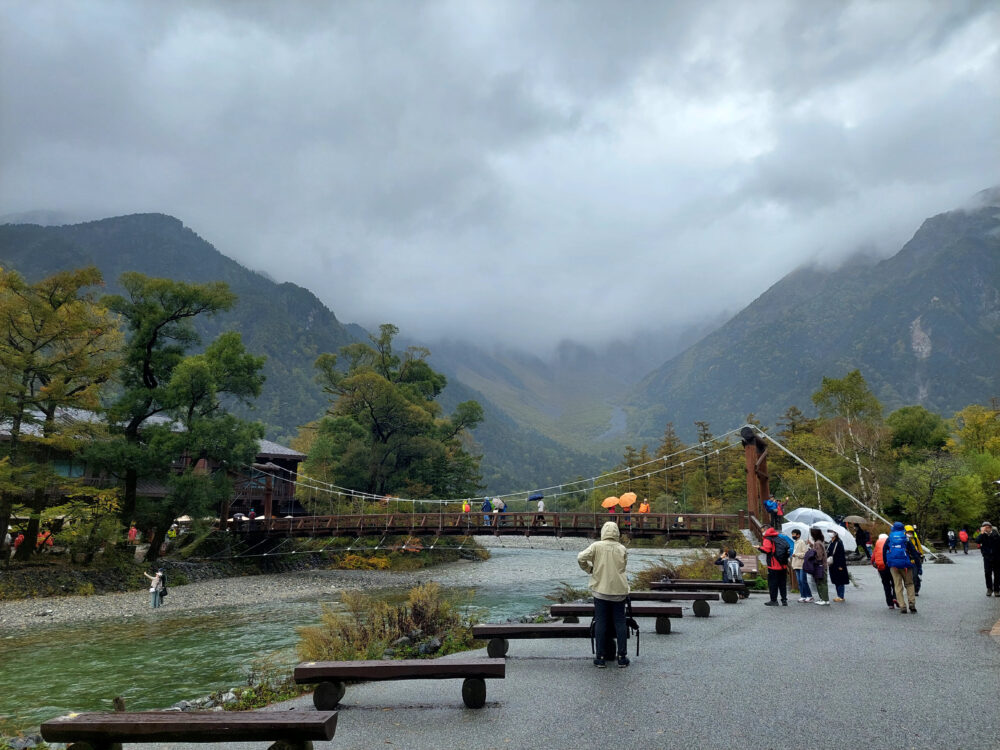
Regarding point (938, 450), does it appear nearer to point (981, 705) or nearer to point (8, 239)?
point (981, 705)

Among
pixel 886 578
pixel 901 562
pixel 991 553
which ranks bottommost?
pixel 886 578

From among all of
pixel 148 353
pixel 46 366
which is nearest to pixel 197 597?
pixel 46 366

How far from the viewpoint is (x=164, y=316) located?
77.8ft

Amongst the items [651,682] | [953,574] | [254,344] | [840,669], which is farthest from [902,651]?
[254,344]

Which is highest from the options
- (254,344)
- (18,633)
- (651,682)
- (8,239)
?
(8,239)

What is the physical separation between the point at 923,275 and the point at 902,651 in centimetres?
22595

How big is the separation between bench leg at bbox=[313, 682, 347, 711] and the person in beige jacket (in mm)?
2293

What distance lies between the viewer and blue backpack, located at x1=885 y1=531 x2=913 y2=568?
8953 millimetres

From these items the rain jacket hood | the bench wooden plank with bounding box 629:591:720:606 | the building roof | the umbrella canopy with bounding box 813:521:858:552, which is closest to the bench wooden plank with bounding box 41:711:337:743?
the rain jacket hood

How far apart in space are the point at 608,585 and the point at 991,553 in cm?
838

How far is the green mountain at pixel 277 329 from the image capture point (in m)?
123

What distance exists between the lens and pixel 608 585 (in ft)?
18.8

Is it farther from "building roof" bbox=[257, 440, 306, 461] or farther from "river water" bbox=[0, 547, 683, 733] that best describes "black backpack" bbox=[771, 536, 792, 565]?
"building roof" bbox=[257, 440, 306, 461]

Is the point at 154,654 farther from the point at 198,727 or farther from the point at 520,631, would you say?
the point at 198,727
